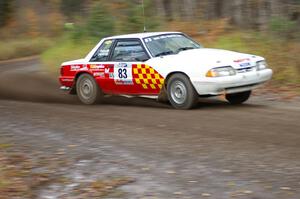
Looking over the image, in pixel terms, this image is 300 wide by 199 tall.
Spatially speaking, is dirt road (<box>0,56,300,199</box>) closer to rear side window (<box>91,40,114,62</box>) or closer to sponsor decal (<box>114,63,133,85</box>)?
sponsor decal (<box>114,63,133,85</box>)

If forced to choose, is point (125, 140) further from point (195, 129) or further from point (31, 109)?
point (31, 109)

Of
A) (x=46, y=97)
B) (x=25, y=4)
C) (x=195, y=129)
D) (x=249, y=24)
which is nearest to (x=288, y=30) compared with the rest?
(x=249, y=24)

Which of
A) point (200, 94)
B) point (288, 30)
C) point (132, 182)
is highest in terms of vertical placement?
point (288, 30)

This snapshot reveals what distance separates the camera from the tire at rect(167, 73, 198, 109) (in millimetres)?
10242

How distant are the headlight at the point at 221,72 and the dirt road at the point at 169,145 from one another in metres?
0.67

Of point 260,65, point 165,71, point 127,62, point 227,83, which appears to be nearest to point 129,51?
point 127,62

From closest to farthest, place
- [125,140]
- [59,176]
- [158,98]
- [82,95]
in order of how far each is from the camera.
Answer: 1. [59,176]
2. [125,140]
3. [158,98]
4. [82,95]

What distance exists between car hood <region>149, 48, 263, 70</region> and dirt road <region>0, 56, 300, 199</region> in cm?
83

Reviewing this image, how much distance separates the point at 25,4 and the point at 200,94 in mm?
44639

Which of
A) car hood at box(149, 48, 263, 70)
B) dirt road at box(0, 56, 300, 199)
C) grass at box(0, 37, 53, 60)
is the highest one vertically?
grass at box(0, 37, 53, 60)

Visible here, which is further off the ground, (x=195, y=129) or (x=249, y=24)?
(x=249, y=24)

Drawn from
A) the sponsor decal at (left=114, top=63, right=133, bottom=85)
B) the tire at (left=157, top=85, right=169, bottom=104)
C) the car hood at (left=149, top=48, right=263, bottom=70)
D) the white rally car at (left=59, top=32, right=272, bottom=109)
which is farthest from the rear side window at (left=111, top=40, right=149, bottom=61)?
the tire at (left=157, top=85, right=169, bottom=104)

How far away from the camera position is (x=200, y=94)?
1020 centimetres

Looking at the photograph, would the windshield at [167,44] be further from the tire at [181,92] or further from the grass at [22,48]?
the grass at [22,48]
